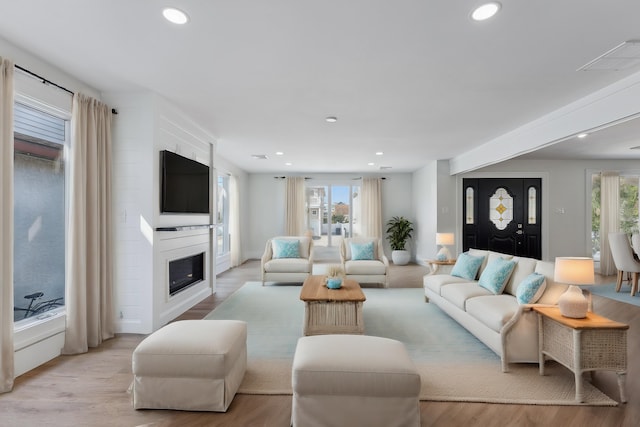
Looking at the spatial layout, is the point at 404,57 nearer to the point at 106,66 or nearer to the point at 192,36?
the point at 192,36

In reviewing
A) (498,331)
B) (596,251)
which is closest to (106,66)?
(498,331)

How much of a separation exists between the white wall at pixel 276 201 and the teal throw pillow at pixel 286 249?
128 inches

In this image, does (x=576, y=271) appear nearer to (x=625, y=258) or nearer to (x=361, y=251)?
(x=361, y=251)

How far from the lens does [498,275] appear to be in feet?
11.6

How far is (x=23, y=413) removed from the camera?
211 cm

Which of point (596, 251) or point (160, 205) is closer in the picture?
point (160, 205)

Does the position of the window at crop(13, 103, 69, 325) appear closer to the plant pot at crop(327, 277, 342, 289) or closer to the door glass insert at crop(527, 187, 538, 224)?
the plant pot at crop(327, 277, 342, 289)

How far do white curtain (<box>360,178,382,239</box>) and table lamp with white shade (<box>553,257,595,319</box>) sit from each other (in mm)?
6745

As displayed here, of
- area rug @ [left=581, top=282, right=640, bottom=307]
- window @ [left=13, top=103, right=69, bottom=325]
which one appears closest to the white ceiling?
window @ [left=13, top=103, right=69, bottom=325]

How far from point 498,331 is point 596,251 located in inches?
258

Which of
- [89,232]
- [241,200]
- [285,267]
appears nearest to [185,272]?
[89,232]

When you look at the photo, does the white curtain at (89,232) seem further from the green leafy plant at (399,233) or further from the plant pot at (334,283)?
the green leafy plant at (399,233)

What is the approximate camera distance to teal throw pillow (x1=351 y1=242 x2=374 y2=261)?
20.1 ft

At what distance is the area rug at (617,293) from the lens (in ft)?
16.3
